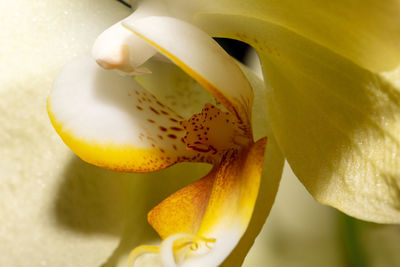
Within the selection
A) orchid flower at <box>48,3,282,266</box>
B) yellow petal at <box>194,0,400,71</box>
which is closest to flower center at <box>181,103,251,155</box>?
orchid flower at <box>48,3,282,266</box>

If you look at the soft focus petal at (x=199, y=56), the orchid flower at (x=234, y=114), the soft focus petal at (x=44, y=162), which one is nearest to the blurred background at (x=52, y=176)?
the soft focus petal at (x=44, y=162)

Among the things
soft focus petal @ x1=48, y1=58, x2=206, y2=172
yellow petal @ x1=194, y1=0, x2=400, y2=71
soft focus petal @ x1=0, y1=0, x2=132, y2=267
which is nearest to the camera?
yellow petal @ x1=194, y1=0, x2=400, y2=71

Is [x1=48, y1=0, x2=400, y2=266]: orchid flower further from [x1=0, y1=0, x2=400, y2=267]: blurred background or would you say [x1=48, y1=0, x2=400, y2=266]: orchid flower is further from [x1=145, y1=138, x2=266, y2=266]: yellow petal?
[x1=0, y1=0, x2=400, y2=267]: blurred background

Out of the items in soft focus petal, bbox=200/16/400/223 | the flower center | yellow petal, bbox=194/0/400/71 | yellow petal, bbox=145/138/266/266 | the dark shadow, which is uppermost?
yellow petal, bbox=194/0/400/71

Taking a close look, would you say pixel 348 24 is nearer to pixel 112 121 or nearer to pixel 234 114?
pixel 234 114

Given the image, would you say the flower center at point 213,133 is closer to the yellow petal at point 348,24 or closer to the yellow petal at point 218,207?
the yellow petal at point 218,207

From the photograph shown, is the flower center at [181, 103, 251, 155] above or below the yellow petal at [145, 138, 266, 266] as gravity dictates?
above

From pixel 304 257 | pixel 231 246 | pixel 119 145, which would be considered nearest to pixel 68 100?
pixel 119 145
